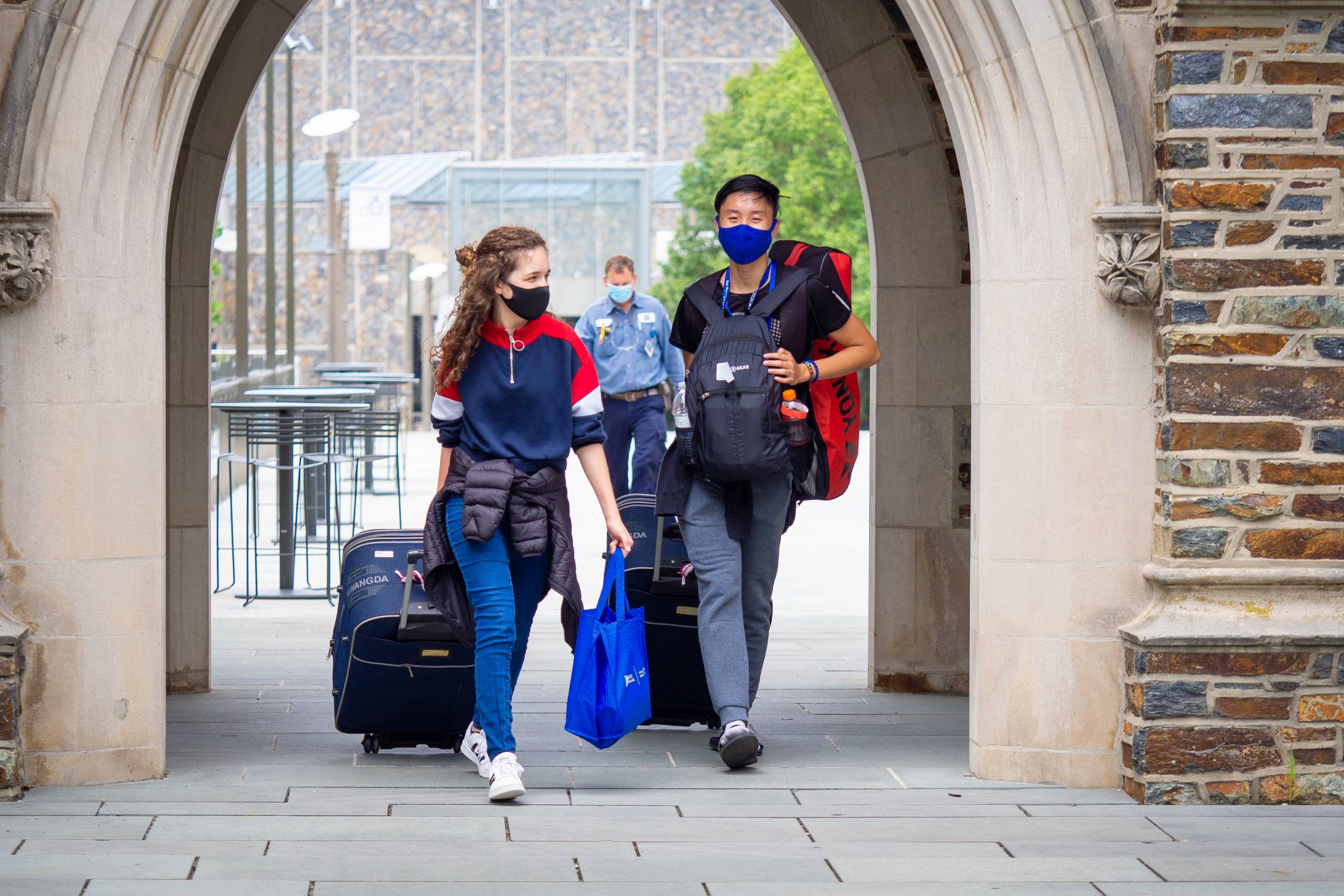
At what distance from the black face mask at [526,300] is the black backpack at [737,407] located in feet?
1.95

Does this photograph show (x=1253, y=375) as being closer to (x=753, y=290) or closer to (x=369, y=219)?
(x=753, y=290)

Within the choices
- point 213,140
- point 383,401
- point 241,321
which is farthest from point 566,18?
point 213,140

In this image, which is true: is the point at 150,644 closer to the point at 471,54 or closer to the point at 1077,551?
the point at 1077,551

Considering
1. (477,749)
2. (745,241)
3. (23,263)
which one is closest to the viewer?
(23,263)

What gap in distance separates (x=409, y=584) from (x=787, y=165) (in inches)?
1237

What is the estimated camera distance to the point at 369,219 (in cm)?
3578

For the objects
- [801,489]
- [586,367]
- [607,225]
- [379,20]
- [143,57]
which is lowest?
[801,489]

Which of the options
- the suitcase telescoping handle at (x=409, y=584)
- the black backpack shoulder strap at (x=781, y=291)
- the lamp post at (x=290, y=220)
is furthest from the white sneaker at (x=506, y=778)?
the lamp post at (x=290, y=220)

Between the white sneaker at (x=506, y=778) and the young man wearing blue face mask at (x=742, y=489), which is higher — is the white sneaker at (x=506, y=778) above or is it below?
below

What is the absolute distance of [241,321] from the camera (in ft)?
66.1

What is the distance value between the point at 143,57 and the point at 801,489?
7.83ft

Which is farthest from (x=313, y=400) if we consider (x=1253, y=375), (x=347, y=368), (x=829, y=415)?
(x=347, y=368)

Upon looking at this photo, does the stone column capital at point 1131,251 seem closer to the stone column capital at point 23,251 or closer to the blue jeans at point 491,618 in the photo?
the blue jeans at point 491,618

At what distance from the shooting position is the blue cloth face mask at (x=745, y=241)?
5.66 meters
